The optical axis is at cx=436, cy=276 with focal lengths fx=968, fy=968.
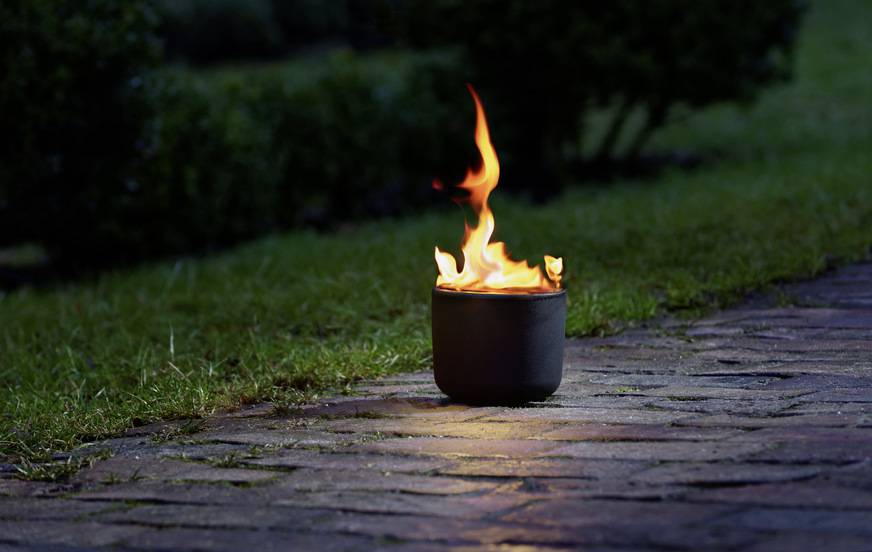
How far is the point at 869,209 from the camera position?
6484 mm

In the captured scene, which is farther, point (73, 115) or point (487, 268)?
point (73, 115)

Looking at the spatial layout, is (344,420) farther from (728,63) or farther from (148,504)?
(728,63)

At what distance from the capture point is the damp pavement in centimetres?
212

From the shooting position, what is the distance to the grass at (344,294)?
3.59m

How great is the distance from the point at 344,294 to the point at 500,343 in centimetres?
229

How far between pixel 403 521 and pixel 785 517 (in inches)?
33.3

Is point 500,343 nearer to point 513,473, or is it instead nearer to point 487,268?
point 487,268

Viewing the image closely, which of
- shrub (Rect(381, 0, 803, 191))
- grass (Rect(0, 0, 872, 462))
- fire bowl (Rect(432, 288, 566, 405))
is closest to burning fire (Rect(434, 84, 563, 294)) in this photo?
fire bowl (Rect(432, 288, 566, 405))

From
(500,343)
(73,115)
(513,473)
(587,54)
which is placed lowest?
(513,473)

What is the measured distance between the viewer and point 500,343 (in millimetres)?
3121

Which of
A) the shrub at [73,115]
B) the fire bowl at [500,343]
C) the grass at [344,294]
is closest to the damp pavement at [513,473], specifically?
the fire bowl at [500,343]

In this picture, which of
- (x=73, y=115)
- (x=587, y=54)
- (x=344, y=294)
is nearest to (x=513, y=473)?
(x=344, y=294)

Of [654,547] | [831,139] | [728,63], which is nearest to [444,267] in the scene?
[654,547]

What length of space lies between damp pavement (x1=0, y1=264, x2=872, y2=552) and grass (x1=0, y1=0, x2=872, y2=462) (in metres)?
0.32
